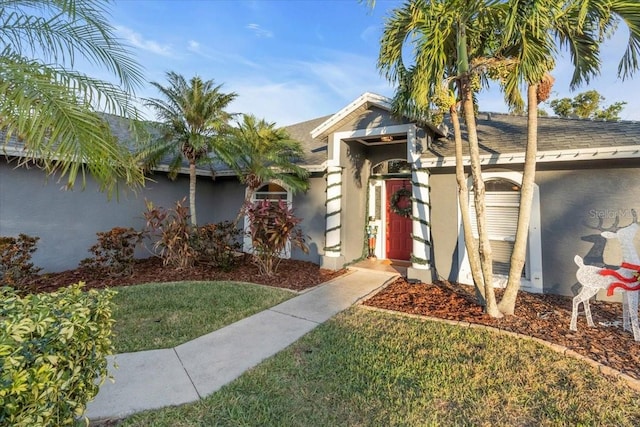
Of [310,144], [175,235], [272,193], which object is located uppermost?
[310,144]

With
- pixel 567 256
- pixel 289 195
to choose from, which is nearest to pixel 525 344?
pixel 567 256

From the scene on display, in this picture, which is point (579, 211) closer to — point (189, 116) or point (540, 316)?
point (540, 316)

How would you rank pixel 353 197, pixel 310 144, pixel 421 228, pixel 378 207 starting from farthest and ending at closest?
pixel 310 144 < pixel 378 207 < pixel 353 197 < pixel 421 228

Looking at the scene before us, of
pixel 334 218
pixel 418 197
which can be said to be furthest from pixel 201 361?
pixel 418 197

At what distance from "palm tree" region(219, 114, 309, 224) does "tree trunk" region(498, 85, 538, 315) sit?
5757 mm

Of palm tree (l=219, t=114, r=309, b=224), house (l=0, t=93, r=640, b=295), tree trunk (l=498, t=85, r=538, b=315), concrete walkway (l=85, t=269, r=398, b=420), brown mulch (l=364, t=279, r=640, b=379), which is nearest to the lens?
concrete walkway (l=85, t=269, r=398, b=420)

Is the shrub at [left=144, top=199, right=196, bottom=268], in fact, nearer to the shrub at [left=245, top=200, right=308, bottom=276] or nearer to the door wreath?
the shrub at [left=245, top=200, right=308, bottom=276]

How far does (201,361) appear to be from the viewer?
13.3 feet

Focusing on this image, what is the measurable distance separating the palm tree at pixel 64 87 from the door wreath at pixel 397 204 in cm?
737

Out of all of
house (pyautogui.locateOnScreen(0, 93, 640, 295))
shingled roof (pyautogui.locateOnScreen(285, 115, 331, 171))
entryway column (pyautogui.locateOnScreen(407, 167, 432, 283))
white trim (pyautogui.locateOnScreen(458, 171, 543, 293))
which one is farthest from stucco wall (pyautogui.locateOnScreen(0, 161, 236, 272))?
white trim (pyautogui.locateOnScreen(458, 171, 543, 293))

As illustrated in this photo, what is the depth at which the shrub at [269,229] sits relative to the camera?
26.5 ft

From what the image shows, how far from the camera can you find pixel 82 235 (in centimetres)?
887

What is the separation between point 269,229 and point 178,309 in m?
3.00

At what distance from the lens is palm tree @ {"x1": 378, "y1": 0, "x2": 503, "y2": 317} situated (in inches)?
199
